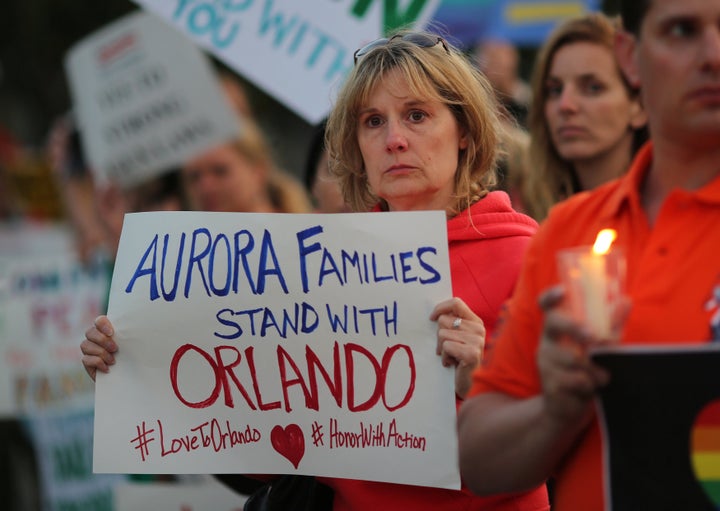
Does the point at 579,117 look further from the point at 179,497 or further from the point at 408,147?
the point at 179,497

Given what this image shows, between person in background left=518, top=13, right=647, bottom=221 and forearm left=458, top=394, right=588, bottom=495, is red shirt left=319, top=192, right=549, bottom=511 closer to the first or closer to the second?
forearm left=458, top=394, right=588, bottom=495

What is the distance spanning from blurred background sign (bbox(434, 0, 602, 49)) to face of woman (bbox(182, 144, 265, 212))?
1.47 meters

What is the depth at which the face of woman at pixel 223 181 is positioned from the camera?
7.01 meters

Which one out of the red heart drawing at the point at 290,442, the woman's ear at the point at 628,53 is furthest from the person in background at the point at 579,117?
the woman's ear at the point at 628,53

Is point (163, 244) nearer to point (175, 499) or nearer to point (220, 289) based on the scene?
point (220, 289)

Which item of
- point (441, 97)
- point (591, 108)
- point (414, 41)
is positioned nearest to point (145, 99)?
point (591, 108)

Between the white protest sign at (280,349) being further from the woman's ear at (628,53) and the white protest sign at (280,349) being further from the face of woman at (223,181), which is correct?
the face of woman at (223,181)

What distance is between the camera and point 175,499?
14.1 ft

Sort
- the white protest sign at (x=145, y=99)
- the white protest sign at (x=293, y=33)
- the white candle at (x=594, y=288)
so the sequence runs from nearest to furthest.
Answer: the white candle at (x=594, y=288) < the white protest sign at (x=293, y=33) < the white protest sign at (x=145, y=99)

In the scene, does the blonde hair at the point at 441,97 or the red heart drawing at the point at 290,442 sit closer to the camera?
the red heart drawing at the point at 290,442

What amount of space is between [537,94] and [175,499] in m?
2.03

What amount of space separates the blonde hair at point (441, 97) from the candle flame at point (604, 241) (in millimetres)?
973

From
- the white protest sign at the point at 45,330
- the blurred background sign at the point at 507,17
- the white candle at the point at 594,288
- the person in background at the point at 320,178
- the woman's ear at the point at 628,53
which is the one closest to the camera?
the white candle at the point at 594,288

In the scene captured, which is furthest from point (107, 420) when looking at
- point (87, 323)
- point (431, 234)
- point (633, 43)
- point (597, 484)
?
point (87, 323)
